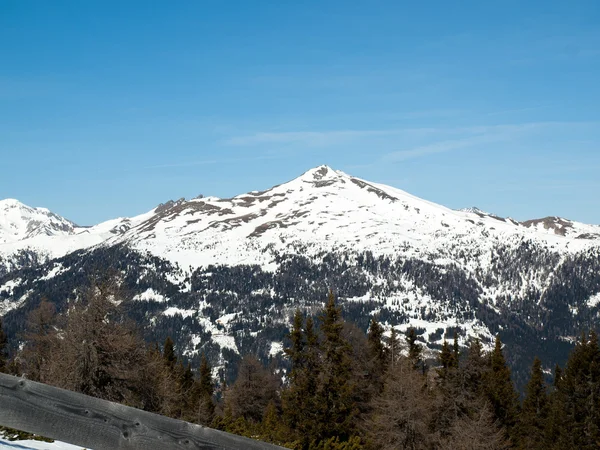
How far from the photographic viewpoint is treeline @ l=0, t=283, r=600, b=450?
32.1 metres

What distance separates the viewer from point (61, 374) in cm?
3138

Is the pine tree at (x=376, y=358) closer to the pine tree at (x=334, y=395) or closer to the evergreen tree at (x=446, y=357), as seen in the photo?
the evergreen tree at (x=446, y=357)

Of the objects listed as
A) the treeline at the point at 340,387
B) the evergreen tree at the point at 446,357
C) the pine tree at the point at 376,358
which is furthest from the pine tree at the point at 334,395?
the evergreen tree at the point at 446,357

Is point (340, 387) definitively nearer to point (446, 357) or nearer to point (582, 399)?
point (582, 399)

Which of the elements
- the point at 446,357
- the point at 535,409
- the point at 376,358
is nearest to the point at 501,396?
the point at 446,357

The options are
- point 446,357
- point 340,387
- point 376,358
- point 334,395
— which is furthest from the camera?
point 446,357

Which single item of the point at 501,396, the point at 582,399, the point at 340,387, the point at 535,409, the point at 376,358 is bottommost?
the point at 340,387

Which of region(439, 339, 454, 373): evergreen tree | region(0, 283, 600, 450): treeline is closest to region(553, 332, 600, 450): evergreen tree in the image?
region(0, 283, 600, 450): treeline

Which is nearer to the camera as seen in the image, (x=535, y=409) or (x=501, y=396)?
(x=501, y=396)

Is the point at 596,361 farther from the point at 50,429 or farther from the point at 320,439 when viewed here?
the point at 50,429

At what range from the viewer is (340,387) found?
1705 inches

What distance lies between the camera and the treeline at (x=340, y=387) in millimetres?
32062

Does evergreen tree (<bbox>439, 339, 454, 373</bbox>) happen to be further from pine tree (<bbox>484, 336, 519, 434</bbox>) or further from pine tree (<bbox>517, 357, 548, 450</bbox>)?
pine tree (<bbox>517, 357, 548, 450</bbox>)

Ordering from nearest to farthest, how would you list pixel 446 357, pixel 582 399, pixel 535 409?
1. pixel 582 399
2. pixel 446 357
3. pixel 535 409
